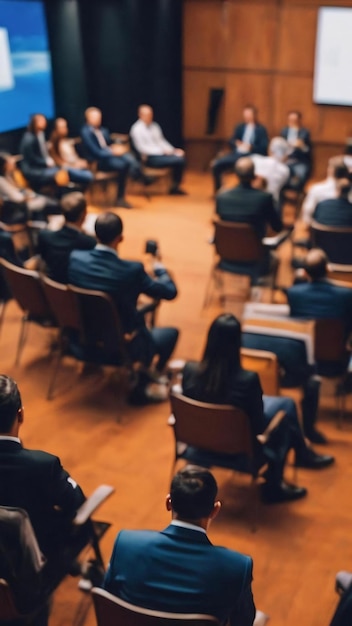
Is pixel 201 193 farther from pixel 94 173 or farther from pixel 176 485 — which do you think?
pixel 176 485

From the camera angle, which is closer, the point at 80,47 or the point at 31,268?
the point at 31,268

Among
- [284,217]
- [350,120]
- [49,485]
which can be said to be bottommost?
[284,217]

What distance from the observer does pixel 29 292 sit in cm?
497

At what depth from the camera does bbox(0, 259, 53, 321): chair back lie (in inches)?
191

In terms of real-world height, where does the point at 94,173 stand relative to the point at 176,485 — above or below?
below

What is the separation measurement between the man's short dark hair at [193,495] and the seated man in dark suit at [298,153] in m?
6.90

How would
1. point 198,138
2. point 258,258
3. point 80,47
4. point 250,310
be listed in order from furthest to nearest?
point 198,138 < point 80,47 < point 258,258 < point 250,310

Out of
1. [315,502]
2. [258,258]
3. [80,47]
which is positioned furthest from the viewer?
[80,47]

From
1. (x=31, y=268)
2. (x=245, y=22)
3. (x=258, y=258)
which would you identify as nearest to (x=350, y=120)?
(x=245, y=22)

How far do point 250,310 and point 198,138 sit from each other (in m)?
7.17

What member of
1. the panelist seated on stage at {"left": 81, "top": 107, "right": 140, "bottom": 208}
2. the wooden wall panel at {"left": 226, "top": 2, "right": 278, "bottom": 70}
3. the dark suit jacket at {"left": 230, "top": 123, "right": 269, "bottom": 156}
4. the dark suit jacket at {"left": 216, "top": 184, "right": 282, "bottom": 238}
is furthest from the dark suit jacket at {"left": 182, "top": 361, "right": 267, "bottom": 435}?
the wooden wall panel at {"left": 226, "top": 2, "right": 278, "bottom": 70}

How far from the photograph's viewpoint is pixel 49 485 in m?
2.64

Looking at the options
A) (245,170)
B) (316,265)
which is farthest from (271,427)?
(245,170)

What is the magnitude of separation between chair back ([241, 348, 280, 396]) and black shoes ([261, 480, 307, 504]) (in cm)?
52
